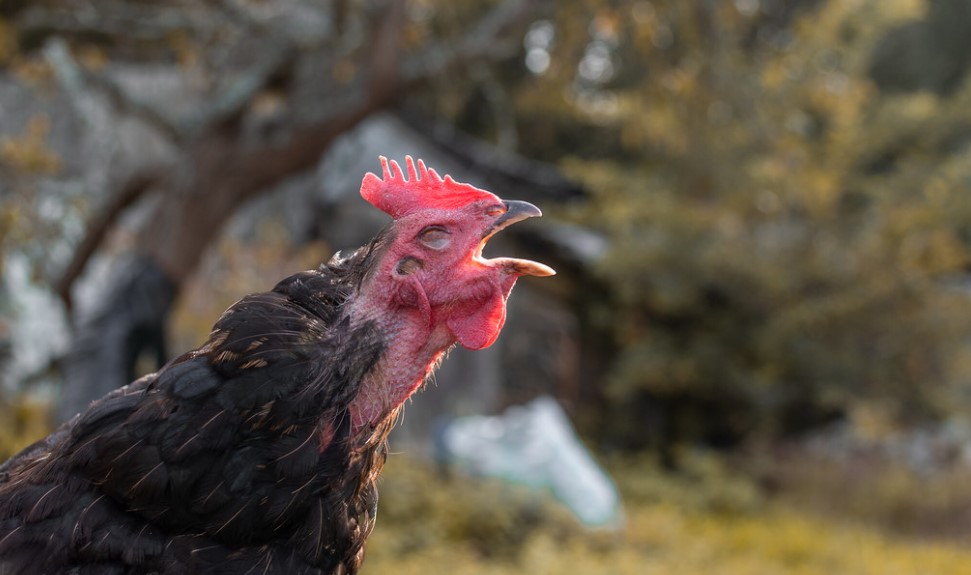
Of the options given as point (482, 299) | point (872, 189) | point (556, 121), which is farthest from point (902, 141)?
point (482, 299)

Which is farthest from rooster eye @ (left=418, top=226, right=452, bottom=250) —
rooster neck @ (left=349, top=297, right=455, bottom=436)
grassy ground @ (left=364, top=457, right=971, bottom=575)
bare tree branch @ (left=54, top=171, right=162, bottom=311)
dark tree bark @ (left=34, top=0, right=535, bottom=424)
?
grassy ground @ (left=364, top=457, right=971, bottom=575)

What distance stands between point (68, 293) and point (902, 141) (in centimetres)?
881

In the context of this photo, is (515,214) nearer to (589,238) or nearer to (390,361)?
(390,361)

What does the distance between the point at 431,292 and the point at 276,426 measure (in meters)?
0.35

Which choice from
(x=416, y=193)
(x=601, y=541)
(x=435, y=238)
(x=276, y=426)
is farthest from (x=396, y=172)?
(x=601, y=541)

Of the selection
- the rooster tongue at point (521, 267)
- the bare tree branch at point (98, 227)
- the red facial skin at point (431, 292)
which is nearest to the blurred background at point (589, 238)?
the bare tree branch at point (98, 227)

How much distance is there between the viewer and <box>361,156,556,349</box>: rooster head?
1528 mm

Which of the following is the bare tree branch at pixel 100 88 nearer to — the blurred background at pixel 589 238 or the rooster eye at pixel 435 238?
the blurred background at pixel 589 238

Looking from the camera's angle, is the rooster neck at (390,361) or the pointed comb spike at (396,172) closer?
the rooster neck at (390,361)

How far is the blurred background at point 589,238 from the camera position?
4258 mm

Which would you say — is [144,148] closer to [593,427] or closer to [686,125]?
[686,125]

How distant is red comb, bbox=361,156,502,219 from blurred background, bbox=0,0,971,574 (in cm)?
243

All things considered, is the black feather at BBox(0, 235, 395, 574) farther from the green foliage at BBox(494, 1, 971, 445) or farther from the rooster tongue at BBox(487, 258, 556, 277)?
the green foliage at BBox(494, 1, 971, 445)

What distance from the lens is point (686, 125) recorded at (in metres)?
5.73
